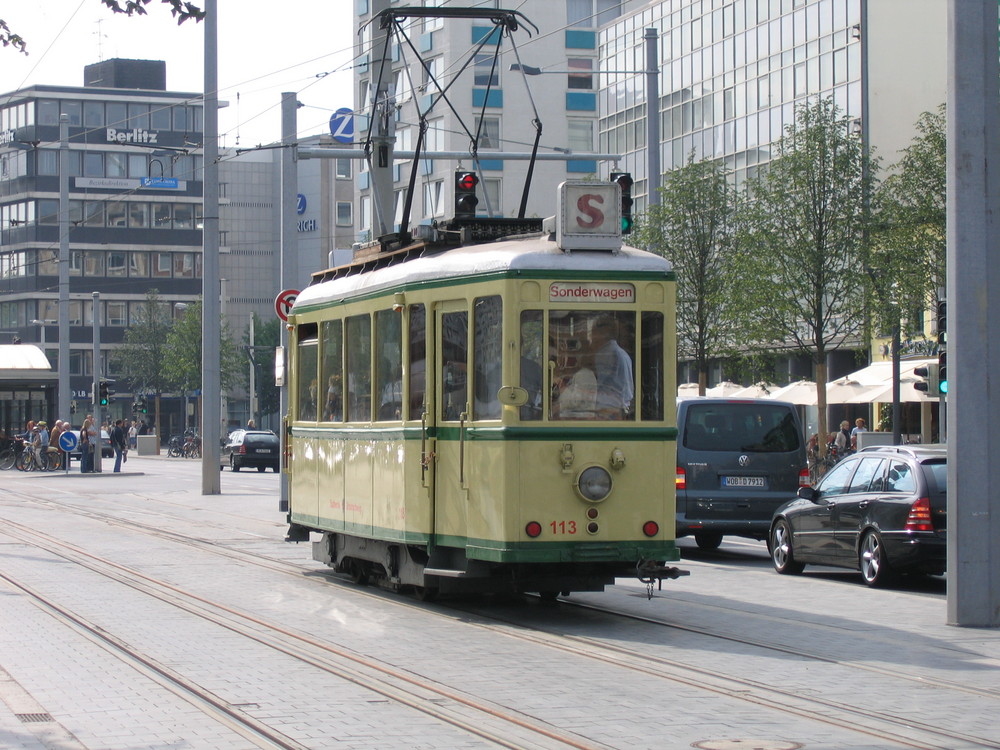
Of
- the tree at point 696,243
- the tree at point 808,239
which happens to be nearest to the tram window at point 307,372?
the tree at point 808,239

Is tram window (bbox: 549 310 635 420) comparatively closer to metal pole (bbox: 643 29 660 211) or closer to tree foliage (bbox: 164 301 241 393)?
metal pole (bbox: 643 29 660 211)

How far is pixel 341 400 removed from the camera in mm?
14711

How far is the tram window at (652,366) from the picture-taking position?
12.1 meters

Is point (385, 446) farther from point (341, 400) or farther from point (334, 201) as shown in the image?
point (334, 201)

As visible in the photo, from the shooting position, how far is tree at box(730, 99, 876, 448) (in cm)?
3541

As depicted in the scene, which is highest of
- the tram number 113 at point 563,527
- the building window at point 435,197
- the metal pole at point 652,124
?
the building window at point 435,197

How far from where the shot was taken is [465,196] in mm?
14484

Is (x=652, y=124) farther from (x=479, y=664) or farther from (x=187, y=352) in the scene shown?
(x=187, y=352)

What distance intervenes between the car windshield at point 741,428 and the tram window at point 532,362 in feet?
24.1

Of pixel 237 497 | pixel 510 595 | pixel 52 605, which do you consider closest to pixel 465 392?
pixel 510 595

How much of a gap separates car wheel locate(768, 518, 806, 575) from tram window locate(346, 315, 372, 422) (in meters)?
5.31

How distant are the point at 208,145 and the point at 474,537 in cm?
2326

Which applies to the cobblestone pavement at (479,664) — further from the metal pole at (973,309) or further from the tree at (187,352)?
the tree at (187,352)

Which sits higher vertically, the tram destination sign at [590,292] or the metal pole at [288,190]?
the metal pole at [288,190]
